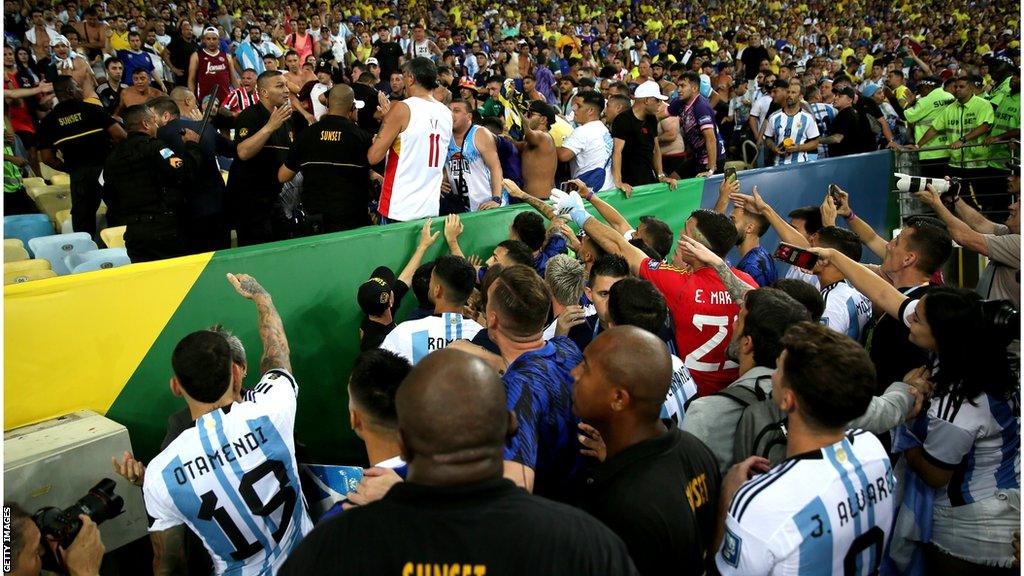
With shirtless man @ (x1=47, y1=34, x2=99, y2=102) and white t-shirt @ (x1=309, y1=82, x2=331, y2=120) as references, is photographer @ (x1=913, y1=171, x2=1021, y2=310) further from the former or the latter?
shirtless man @ (x1=47, y1=34, x2=99, y2=102)

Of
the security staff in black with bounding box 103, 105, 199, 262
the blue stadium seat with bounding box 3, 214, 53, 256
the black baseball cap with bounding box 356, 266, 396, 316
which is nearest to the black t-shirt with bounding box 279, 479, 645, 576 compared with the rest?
the black baseball cap with bounding box 356, 266, 396, 316

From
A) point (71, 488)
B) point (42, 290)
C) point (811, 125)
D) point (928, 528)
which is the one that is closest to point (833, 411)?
point (928, 528)

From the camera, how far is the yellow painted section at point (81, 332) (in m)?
3.60

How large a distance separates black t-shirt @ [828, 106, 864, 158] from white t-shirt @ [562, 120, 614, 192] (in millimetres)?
4782

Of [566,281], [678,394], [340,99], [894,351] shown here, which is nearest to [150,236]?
[340,99]

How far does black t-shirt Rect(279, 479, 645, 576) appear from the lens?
1.52 metres

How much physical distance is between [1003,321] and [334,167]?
4.23 meters

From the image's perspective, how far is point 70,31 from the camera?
1175 centimetres

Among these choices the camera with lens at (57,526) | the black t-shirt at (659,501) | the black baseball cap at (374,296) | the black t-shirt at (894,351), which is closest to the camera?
the black t-shirt at (659,501)

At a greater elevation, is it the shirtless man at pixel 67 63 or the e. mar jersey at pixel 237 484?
the shirtless man at pixel 67 63

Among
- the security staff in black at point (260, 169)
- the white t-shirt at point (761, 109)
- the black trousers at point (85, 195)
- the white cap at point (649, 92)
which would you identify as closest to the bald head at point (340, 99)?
the security staff in black at point (260, 169)

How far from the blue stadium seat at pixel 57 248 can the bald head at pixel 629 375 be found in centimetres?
435

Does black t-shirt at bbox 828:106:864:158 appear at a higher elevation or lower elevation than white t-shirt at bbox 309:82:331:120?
lower

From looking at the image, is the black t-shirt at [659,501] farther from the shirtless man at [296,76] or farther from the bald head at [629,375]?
the shirtless man at [296,76]
